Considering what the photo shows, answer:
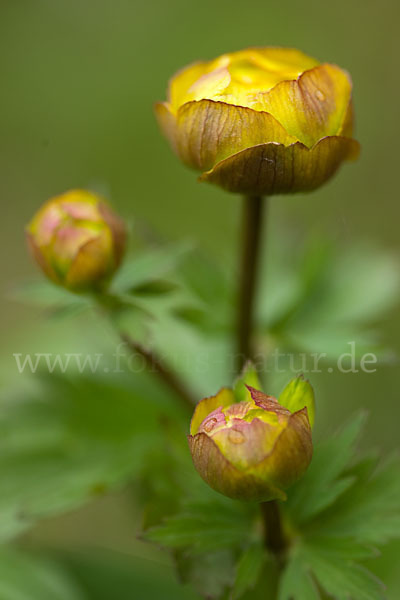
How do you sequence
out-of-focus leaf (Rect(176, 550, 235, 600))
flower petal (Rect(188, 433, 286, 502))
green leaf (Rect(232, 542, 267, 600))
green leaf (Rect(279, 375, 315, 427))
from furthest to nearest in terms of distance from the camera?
1. out-of-focus leaf (Rect(176, 550, 235, 600))
2. green leaf (Rect(232, 542, 267, 600))
3. green leaf (Rect(279, 375, 315, 427))
4. flower petal (Rect(188, 433, 286, 502))

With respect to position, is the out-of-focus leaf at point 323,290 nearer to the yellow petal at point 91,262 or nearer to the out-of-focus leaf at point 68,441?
the out-of-focus leaf at point 68,441

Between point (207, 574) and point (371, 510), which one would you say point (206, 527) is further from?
point (371, 510)

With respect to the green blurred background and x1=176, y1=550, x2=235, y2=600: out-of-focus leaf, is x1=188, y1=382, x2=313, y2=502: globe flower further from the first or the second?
the green blurred background

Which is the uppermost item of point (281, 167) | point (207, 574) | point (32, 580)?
point (281, 167)

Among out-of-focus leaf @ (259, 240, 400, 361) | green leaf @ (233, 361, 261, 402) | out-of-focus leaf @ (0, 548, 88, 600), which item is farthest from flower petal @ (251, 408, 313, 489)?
out-of-focus leaf @ (0, 548, 88, 600)

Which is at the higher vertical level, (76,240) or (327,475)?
(76,240)

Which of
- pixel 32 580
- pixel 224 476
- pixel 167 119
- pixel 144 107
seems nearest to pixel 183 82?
pixel 167 119
